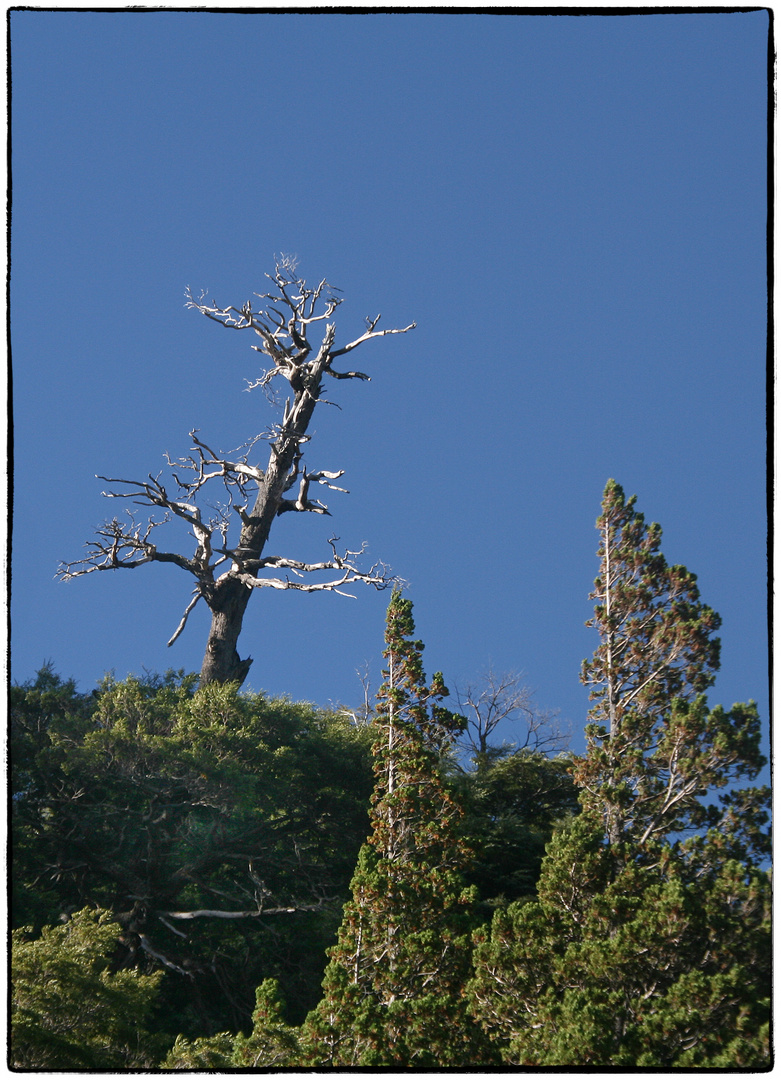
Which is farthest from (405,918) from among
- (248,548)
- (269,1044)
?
(248,548)

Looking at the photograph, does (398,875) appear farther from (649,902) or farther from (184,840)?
(184,840)

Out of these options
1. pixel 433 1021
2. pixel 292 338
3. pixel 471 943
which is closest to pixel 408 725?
pixel 471 943

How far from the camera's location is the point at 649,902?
43.2ft

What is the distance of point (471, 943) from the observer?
1449 cm

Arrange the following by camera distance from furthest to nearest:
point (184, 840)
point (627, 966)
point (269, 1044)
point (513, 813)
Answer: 1. point (513, 813)
2. point (184, 840)
3. point (269, 1044)
4. point (627, 966)

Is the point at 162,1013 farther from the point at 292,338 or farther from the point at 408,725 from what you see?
the point at 292,338

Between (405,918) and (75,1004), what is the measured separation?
4.14m

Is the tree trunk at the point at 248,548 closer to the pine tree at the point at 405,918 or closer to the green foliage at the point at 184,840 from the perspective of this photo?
the green foliage at the point at 184,840

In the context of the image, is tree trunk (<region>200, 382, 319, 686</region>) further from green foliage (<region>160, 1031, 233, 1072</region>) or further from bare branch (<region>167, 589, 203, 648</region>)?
green foliage (<region>160, 1031, 233, 1072</region>)

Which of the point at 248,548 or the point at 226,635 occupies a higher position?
the point at 248,548

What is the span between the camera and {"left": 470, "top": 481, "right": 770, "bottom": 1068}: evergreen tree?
1231 cm

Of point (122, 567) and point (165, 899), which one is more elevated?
point (122, 567)

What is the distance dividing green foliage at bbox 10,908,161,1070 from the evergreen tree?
4752 mm

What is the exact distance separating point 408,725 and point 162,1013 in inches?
321
